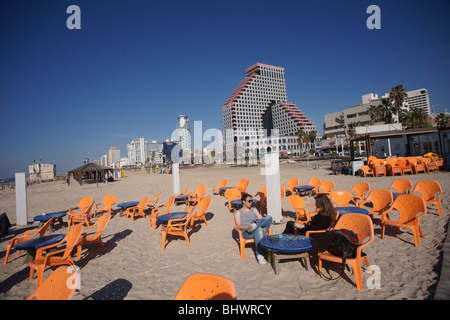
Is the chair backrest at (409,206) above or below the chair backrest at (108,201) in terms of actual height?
above

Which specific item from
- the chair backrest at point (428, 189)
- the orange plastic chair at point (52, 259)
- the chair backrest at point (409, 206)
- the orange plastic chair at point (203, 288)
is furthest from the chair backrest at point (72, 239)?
the chair backrest at point (428, 189)

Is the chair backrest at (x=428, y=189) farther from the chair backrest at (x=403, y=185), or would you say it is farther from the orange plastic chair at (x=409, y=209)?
the orange plastic chair at (x=409, y=209)

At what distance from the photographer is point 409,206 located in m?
4.36

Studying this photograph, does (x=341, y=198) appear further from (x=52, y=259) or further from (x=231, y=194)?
(x=52, y=259)

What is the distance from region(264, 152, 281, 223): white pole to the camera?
5688 millimetres

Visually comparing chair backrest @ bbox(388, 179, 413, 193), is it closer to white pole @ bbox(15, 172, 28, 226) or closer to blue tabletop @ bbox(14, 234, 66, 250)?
blue tabletop @ bbox(14, 234, 66, 250)

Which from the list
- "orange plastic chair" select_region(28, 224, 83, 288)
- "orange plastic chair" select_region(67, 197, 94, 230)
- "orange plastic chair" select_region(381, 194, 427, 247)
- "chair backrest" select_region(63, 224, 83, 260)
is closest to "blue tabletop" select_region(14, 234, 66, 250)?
"orange plastic chair" select_region(28, 224, 83, 288)

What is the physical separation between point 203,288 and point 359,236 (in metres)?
2.69

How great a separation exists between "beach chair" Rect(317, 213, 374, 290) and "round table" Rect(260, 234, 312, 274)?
0.25 metres

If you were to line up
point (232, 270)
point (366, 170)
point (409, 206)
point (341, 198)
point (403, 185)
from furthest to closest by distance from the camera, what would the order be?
1. point (366, 170)
2. point (403, 185)
3. point (341, 198)
4. point (409, 206)
5. point (232, 270)

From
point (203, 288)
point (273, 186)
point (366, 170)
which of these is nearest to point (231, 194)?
point (273, 186)

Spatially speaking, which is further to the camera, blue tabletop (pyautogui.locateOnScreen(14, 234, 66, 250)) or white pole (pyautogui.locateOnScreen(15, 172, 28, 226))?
white pole (pyautogui.locateOnScreen(15, 172, 28, 226))

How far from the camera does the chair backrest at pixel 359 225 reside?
324cm
